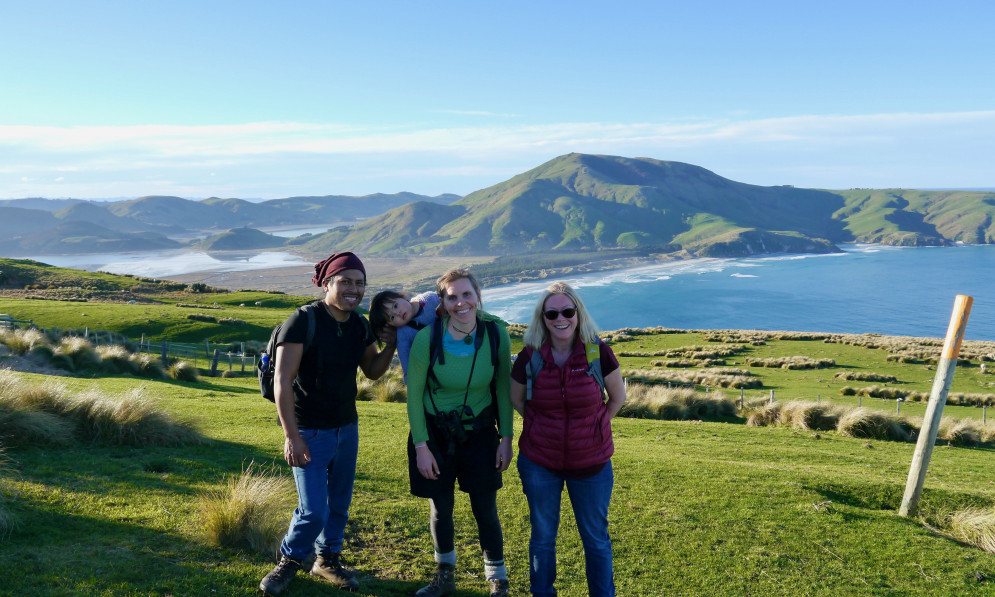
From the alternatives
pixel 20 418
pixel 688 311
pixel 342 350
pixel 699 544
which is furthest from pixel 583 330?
pixel 688 311

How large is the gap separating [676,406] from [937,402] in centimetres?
956

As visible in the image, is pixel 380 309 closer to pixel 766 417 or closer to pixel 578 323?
pixel 578 323

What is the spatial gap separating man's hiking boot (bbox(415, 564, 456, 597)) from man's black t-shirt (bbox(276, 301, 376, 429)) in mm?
1394

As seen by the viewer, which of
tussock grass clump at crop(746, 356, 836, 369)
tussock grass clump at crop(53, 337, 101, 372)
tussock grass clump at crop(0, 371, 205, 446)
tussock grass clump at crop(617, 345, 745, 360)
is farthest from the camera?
tussock grass clump at crop(617, 345, 745, 360)

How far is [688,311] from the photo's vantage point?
11838 centimetres

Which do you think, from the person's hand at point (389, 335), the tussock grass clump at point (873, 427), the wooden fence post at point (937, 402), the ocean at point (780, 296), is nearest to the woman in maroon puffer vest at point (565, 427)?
the person's hand at point (389, 335)

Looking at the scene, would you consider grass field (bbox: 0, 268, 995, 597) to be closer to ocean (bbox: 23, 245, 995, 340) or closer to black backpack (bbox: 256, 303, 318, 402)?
black backpack (bbox: 256, 303, 318, 402)

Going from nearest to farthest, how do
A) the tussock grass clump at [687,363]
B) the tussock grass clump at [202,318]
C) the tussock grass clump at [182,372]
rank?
1. the tussock grass clump at [182,372]
2. the tussock grass clump at [687,363]
3. the tussock grass clump at [202,318]

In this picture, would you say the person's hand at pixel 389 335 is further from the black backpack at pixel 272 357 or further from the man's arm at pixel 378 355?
the black backpack at pixel 272 357

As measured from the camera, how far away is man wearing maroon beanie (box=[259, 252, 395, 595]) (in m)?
4.00

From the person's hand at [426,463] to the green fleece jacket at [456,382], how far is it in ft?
0.28

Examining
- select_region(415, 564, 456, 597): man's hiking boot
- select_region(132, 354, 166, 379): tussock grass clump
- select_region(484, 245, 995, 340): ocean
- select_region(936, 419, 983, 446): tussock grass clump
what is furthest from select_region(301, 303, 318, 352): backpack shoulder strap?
select_region(484, 245, 995, 340): ocean

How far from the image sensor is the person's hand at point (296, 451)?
4.00 meters

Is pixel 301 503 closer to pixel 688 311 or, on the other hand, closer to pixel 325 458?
pixel 325 458
